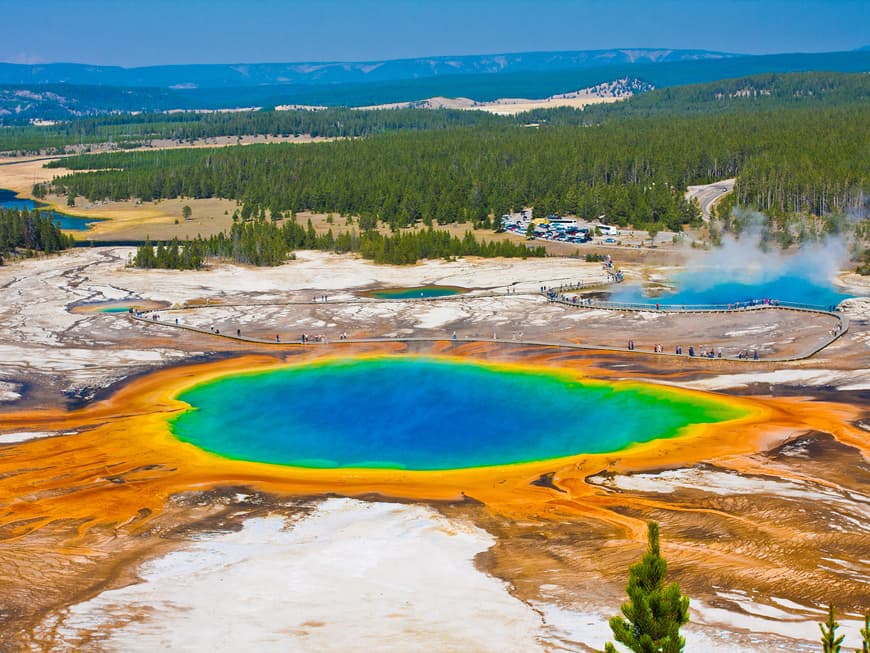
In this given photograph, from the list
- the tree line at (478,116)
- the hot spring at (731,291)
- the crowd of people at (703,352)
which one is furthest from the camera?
the tree line at (478,116)

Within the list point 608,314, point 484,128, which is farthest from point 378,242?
point 484,128

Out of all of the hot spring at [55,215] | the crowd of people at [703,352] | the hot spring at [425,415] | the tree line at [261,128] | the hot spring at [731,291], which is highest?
the tree line at [261,128]

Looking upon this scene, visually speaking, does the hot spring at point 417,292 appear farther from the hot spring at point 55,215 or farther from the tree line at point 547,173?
the hot spring at point 55,215

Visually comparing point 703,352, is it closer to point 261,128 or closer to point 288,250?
point 288,250

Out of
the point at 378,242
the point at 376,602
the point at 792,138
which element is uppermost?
the point at 792,138

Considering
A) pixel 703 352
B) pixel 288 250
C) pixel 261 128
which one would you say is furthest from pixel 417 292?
pixel 261 128

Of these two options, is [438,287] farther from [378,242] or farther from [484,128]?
[484,128]

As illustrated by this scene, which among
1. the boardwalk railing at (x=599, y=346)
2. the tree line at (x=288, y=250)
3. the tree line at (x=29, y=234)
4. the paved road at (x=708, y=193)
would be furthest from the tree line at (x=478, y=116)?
the boardwalk railing at (x=599, y=346)
